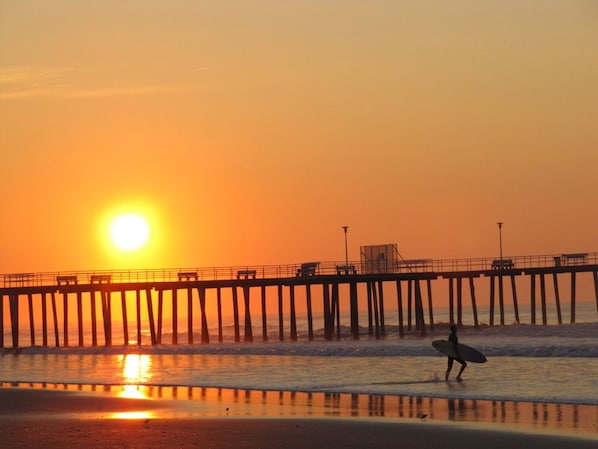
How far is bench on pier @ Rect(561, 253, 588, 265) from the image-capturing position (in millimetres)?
74938

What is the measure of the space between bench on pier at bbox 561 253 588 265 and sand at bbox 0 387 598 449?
174 ft

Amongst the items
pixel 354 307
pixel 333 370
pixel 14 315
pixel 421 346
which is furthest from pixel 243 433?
pixel 14 315

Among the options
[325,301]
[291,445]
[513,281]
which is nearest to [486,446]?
[291,445]

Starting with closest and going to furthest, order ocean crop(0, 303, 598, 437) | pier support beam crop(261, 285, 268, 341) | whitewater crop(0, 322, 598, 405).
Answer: ocean crop(0, 303, 598, 437) < whitewater crop(0, 322, 598, 405) < pier support beam crop(261, 285, 268, 341)

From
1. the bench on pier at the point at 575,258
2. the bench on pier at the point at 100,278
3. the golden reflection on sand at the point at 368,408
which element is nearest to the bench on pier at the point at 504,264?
the bench on pier at the point at 575,258

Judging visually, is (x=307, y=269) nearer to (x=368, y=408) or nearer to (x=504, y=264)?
(x=504, y=264)

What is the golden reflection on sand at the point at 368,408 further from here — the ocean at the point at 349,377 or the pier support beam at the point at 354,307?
the pier support beam at the point at 354,307

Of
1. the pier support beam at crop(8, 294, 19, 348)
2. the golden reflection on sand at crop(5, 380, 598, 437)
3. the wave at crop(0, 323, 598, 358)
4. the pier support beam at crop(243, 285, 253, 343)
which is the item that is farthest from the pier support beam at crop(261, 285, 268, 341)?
the golden reflection on sand at crop(5, 380, 598, 437)

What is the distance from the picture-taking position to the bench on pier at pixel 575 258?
74938 millimetres

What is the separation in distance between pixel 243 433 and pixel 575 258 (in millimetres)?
56653

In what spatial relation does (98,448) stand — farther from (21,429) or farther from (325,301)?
(325,301)

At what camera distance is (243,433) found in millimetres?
21984

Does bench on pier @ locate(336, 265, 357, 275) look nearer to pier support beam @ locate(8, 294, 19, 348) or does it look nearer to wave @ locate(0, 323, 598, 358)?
wave @ locate(0, 323, 598, 358)

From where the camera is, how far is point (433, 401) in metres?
27.4
